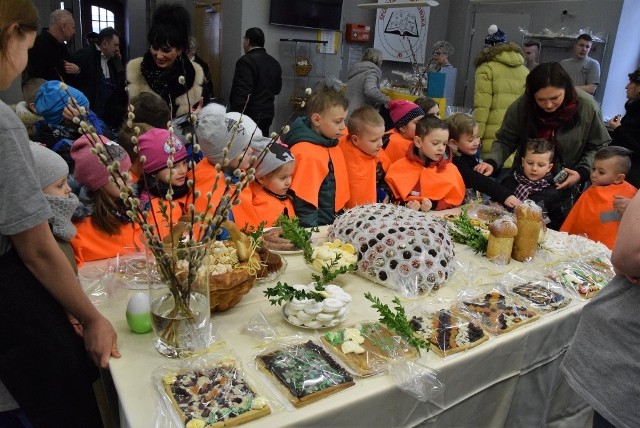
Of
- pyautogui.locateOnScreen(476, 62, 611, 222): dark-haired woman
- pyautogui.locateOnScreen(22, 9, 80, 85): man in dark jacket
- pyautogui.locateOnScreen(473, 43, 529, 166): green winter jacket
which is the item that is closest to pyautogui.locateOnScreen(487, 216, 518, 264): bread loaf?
pyautogui.locateOnScreen(476, 62, 611, 222): dark-haired woman

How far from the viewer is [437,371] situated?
133cm

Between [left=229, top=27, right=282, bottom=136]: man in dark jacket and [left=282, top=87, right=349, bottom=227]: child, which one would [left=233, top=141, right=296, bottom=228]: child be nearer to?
[left=282, top=87, right=349, bottom=227]: child

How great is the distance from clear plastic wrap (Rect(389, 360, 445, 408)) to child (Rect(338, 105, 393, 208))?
163cm

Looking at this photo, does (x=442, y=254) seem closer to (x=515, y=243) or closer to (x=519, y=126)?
(x=515, y=243)

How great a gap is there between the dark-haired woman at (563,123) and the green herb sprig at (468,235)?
2.98ft

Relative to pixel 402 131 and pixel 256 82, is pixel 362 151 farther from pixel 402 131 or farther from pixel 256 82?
pixel 256 82

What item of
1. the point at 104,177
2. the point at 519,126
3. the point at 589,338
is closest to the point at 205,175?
the point at 104,177

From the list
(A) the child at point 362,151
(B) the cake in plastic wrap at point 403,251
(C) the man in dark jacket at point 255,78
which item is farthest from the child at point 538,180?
(C) the man in dark jacket at point 255,78

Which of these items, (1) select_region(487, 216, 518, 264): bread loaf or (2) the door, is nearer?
(1) select_region(487, 216, 518, 264): bread loaf

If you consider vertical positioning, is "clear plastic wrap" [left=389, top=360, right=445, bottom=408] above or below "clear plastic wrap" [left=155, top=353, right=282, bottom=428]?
below

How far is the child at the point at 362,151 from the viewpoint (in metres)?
2.80

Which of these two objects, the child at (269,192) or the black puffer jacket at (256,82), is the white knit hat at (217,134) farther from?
the black puffer jacket at (256,82)

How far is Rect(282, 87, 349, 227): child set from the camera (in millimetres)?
2578

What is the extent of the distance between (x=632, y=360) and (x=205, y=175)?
182cm
